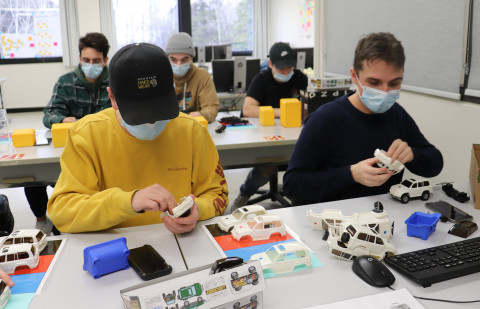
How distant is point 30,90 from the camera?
8023 millimetres

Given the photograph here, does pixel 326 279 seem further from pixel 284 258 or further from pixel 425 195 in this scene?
pixel 425 195

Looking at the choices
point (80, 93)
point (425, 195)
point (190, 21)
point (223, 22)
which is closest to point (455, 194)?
point (425, 195)

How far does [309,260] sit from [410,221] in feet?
1.41

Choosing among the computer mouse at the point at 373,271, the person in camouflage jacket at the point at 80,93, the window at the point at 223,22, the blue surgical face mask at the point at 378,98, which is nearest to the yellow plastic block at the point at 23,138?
the person in camouflage jacket at the point at 80,93

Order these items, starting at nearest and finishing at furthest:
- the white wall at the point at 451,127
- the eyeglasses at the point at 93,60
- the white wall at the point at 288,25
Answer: the white wall at the point at 451,127 < the eyeglasses at the point at 93,60 < the white wall at the point at 288,25

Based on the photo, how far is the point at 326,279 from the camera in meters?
1.14

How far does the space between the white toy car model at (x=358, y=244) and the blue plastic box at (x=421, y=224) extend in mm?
170

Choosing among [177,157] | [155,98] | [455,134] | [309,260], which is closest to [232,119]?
[455,134]

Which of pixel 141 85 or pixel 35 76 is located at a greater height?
pixel 141 85

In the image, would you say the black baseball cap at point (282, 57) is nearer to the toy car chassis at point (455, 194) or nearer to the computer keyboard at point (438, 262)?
the toy car chassis at point (455, 194)

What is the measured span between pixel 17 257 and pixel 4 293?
0.58ft

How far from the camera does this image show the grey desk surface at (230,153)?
101 inches

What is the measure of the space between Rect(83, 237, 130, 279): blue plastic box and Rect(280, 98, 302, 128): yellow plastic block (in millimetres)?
2116

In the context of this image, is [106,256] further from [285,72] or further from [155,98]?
[285,72]
